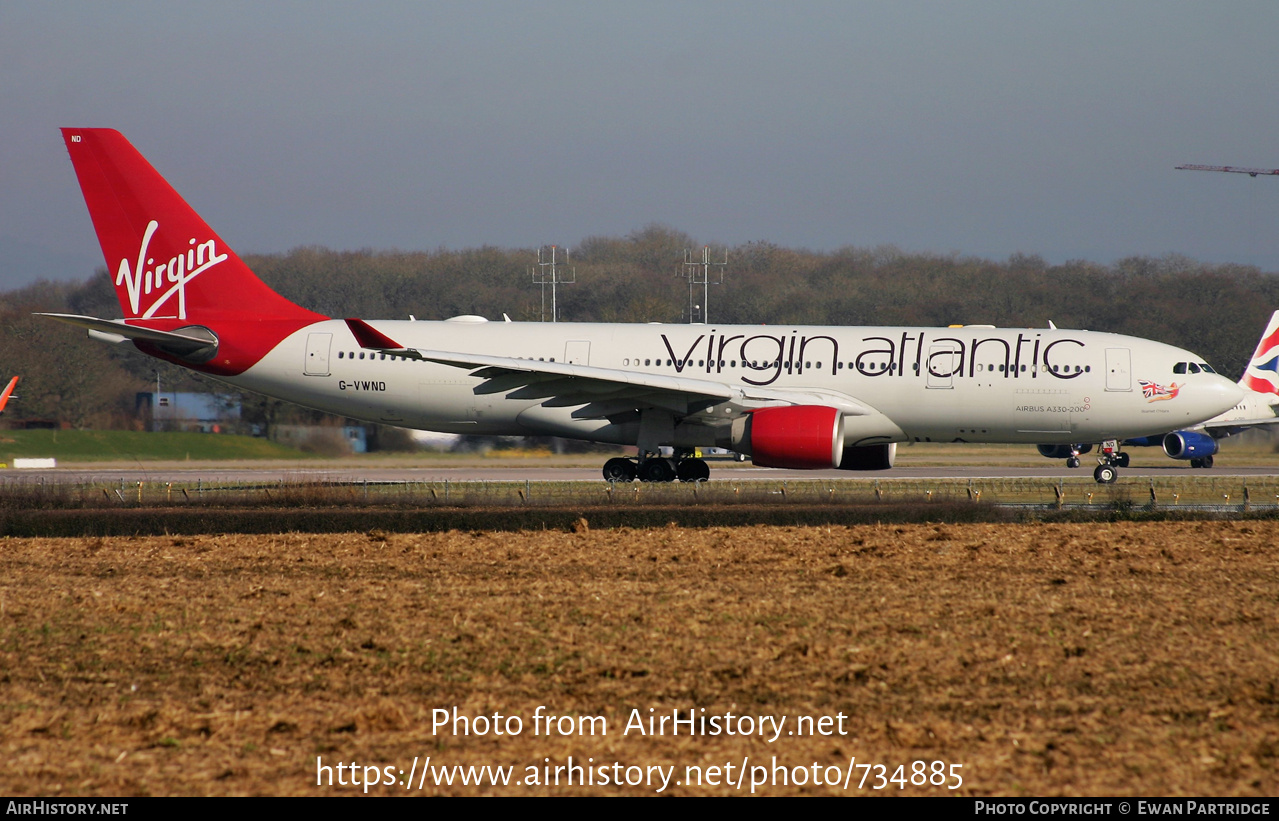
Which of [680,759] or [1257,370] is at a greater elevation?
[1257,370]

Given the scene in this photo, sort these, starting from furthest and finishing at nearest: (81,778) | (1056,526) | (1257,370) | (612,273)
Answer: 1. (612,273)
2. (1257,370)
3. (1056,526)
4. (81,778)

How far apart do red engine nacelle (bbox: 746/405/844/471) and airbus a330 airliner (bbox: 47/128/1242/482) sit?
1.13 ft

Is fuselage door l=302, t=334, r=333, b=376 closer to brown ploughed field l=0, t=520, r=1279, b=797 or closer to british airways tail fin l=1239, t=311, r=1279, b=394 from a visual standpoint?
brown ploughed field l=0, t=520, r=1279, b=797

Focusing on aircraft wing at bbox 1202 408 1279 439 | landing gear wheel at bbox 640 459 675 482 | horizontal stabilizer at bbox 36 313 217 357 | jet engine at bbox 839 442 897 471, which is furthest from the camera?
aircraft wing at bbox 1202 408 1279 439

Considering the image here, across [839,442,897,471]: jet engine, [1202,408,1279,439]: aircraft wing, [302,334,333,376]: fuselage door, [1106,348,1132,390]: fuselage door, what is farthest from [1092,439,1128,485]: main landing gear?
[302,334,333,376]: fuselage door

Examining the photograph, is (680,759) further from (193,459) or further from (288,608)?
(193,459)

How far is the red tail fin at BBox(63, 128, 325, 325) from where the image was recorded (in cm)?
2473

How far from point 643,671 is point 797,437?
14031mm

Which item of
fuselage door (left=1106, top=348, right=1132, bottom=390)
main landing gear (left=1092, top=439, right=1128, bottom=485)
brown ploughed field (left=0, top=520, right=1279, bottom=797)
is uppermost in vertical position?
fuselage door (left=1106, top=348, right=1132, bottom=390)

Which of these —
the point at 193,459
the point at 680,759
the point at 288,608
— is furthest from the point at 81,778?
the point at 193,459

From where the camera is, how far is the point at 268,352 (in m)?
24.8

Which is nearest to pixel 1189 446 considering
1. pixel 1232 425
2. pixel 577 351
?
pixel 1232 425

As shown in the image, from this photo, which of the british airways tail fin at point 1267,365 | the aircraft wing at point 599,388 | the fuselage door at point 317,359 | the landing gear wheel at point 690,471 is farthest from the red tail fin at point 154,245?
the british airways tail fin at point 1267,365
